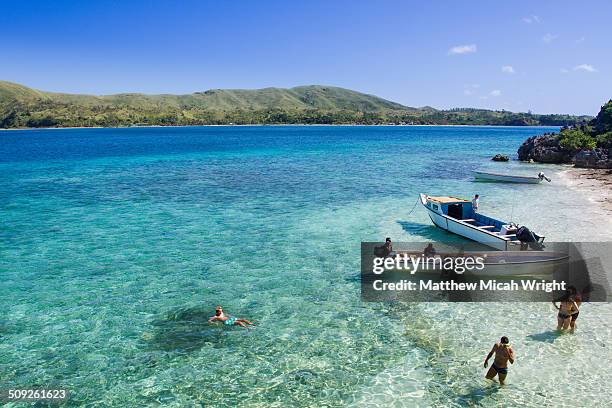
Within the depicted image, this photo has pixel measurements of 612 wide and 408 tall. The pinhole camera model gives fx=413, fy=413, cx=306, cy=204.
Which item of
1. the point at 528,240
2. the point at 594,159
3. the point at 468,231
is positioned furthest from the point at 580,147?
the point at 528,240

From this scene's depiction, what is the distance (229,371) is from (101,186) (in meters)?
43.6

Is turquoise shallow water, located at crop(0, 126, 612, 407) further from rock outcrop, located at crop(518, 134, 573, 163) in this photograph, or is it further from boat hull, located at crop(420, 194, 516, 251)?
rock outcrop, located at crop(518, 134, 573, 163)

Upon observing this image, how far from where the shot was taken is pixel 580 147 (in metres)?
66.9

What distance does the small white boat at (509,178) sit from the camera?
160 feet

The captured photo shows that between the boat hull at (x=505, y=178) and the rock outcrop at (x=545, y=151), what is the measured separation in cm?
2546

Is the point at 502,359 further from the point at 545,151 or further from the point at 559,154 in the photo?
the point at 545,151

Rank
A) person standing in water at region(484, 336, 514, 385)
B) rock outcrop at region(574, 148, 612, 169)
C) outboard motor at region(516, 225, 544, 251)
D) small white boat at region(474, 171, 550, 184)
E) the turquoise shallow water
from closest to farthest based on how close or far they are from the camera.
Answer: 1. person standing in water at region(484, 336, 514, 385)
2. the turquoise shallow water
3. outboard motor at region(516, 225, 544, 251)
4. small white boat at region(474, 171, 550, 184)
5. rock outcrop at region(574, 148, 612, 169)

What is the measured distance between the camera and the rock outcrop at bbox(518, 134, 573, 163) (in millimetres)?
69500

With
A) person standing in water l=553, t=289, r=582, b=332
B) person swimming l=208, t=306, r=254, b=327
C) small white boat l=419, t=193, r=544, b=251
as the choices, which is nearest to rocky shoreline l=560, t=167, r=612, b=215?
small white boat l=419, t=193, r=544, b=251

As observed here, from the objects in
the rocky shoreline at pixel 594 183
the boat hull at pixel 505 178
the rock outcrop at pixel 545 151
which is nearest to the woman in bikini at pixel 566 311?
the rocky shoreline at pixel 594 183

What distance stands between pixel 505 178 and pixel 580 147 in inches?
1029

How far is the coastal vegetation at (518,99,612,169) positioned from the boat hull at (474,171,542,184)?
718 inches

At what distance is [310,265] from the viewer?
74.9 feet

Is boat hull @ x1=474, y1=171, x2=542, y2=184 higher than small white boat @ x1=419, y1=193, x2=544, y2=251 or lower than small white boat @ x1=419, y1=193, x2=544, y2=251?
higher
